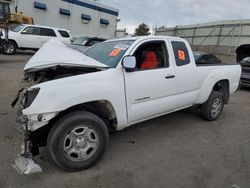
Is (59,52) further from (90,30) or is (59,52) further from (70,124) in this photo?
(90,30)

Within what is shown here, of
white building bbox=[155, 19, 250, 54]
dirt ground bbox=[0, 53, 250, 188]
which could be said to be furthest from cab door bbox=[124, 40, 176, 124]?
white building bbox=[155, 19, 250, 54]

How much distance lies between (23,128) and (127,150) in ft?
5.47

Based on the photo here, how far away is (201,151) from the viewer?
13.5ft

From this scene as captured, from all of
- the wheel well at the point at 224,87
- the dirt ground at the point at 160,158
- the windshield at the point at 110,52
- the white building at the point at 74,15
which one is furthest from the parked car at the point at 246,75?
the white building at the point at 74,15

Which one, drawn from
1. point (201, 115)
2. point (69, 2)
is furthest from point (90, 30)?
point (201, 115)

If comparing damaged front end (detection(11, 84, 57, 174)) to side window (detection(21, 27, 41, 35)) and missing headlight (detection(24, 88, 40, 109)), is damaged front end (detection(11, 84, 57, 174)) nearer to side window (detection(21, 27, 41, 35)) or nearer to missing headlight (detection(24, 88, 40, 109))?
missing headlight (detection(24, 88, 40, 109))

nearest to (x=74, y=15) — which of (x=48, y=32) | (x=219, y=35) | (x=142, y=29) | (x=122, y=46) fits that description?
(x=48, y=32)

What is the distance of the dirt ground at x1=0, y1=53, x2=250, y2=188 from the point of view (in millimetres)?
3141

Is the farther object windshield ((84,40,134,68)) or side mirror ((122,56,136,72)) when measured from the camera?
windshield ((84,40,134,68))

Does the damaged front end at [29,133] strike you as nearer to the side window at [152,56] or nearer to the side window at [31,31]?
the side window at [152,56]

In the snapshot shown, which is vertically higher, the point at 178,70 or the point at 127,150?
the point at 178,70

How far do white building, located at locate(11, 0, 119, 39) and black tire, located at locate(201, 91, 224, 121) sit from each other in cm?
2465

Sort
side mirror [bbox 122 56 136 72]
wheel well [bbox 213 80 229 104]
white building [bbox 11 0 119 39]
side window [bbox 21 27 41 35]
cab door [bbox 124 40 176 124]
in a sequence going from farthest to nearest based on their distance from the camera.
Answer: white building [bbox 11 0 119 39], side window [bbox 21 27 41 35], wheel well [bbox 213 80 229 104], cab door [bbox 124 40 176 124], side mirror [bbox 122 56 136 72]

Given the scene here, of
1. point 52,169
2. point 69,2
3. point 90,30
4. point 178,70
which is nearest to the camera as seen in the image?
point 52,169
